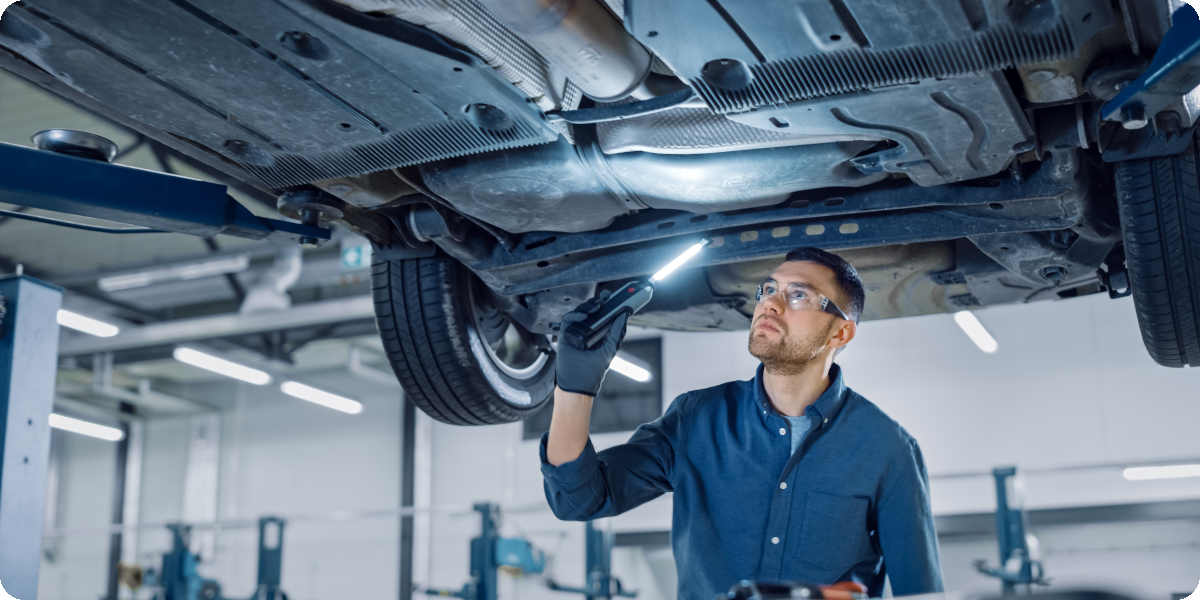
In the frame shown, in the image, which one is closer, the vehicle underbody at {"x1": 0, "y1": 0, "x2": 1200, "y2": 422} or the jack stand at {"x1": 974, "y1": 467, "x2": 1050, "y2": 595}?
the vehicle underbody at {"x1": 0, "y1": 0, "x2": 1200, "y2": 422}

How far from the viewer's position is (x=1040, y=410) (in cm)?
1034

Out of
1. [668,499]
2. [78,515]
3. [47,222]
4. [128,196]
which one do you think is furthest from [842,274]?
[78,515]

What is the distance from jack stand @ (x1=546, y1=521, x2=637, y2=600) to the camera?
27.7 ft

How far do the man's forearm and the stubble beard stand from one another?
36cm

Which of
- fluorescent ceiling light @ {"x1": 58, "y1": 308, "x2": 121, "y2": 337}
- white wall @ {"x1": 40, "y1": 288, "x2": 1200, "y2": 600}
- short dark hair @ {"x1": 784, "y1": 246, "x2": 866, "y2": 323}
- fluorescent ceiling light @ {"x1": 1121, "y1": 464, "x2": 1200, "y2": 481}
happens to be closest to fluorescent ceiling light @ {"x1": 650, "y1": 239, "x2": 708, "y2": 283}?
short dark hair @ {"x1": 784, "y1": 246, "x2": 866, "y2": 323}

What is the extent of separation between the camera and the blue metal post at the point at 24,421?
2.96 metres

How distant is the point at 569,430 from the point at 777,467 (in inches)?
16.1

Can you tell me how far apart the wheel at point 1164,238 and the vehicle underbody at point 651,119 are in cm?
6

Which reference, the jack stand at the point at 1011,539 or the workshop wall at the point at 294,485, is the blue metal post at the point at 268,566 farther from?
the jack stand at the point at 1011,539

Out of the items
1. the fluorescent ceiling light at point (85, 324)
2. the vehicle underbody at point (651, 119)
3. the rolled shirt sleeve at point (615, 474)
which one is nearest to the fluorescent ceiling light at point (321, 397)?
the fluorescent ceiling light at point (85, 324)

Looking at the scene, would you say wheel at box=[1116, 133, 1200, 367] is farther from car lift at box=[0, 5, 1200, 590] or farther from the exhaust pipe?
the exhaust pipe

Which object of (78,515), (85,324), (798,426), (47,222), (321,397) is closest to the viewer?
(798,426)

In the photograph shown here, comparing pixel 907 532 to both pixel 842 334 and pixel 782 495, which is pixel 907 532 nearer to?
pixel 782 495

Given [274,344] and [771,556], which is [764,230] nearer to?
[771,556]
